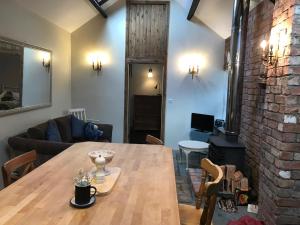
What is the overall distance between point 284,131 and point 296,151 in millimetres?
212

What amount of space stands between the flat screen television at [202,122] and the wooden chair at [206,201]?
354 cm

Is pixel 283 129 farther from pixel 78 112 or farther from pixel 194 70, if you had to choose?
pixel 78 112

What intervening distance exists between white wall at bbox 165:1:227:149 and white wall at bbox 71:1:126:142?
1.09 m

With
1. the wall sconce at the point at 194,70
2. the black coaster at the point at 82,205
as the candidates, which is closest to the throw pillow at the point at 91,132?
the wall sconce at the point at 194,70

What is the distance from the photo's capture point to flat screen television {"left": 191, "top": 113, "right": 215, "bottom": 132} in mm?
5473

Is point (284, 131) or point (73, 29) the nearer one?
point (284, 131)

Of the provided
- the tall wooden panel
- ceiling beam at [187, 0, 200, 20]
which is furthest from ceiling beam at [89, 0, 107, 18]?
ceiling beam at [187, 0, 200, 20]

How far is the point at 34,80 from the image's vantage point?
172 inches

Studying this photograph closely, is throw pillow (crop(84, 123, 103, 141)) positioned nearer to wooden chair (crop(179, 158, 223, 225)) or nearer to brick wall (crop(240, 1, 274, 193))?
brick wall (crop(240, 1, 274, 193))

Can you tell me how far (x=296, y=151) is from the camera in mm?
2441

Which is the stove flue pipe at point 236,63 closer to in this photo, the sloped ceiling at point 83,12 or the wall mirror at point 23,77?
the sloped ceiling at point 83,12

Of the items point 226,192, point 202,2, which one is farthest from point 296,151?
point 202,2

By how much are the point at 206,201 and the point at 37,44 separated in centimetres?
393

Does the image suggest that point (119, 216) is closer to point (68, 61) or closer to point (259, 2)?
point (259, 2)
